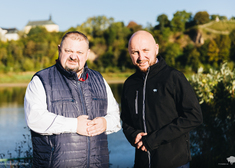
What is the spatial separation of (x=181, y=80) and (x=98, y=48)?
208ft

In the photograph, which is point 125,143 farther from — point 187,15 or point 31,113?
point 187,15

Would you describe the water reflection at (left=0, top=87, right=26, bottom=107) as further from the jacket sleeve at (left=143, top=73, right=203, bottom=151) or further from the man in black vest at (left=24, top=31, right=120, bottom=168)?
the jacket sleeve at (left=143, top=73, right=203, bottom=151)

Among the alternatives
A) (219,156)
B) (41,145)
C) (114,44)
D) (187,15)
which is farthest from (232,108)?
(187,15)

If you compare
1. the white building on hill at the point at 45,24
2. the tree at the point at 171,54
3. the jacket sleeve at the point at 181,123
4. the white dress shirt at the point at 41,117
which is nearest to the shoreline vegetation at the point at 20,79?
the tree at the point at 171,54

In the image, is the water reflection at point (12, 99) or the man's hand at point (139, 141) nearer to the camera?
the man's hand at point (139, 141)

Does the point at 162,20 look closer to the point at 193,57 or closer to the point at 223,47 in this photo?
the point at 223,47

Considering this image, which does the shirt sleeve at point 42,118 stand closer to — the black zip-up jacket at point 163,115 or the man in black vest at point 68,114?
the man in black vest at point 68,114

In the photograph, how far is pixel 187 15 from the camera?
77.3m

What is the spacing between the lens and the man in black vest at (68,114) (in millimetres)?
2148

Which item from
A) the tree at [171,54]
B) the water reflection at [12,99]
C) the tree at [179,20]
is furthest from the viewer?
the tree at [179,20]

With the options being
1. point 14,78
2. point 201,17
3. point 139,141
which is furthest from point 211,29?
point 139,141

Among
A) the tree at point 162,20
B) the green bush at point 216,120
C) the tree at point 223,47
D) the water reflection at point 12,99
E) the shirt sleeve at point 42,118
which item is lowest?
the water reflection at point 12,99

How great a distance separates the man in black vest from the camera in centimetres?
Answer: 215

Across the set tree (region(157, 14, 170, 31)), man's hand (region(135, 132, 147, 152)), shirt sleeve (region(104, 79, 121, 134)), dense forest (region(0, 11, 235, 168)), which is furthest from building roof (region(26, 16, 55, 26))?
man's hand (region(135, 132, 147, 152))
